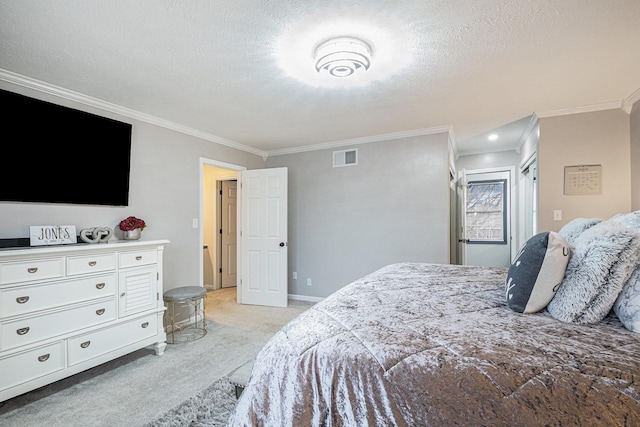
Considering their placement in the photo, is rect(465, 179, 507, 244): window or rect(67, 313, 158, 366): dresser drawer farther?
rect(465, 179, 507, 244): window

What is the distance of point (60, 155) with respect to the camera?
8.33 ft

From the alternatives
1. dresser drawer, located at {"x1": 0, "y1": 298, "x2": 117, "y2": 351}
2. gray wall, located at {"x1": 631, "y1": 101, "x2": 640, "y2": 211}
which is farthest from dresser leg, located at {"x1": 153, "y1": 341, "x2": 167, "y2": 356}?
gray wall, located at {"x1": 631, "y1": 101, "x2": 640, "y2": 211}

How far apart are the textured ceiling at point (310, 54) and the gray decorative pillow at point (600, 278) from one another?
1.26 metres

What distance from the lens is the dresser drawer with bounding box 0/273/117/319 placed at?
1928 millimetres

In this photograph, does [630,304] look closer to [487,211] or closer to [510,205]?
[510,205]

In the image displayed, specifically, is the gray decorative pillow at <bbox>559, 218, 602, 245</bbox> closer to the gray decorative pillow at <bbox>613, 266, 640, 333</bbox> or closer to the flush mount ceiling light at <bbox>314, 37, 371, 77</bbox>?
the gray decorative pillow at <bbox>613, 266, 640, 333</bbox>

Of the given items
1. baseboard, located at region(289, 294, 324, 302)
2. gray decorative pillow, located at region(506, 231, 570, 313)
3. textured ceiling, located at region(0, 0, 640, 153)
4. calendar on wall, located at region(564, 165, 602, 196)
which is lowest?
baseboard, located at region(289, 294, 324, 302)

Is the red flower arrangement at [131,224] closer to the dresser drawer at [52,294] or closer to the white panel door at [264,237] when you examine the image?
the dresser drawer at [52,294]

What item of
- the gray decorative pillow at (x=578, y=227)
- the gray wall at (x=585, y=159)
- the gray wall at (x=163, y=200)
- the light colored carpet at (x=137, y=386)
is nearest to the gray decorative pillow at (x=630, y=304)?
the gray decorative pillow at (x=578, y=227)

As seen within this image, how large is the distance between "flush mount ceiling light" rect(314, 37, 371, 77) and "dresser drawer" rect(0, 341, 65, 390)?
2.73 metres

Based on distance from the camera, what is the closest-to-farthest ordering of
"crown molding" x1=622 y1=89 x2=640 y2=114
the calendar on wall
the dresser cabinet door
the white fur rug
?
the white fur rug → the dresser cabinet door → "crown molding" x1=622 y1=89 x2=640 y2=114 → the calendar on wall

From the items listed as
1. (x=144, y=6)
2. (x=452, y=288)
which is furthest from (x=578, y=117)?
(x=144, y=6)

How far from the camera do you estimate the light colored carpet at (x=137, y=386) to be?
1.90 meters

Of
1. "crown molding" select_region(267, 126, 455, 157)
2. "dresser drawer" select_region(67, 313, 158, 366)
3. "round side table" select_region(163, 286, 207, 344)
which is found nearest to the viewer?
"dresser drawer" select_region(67, 313, 158, 366)
